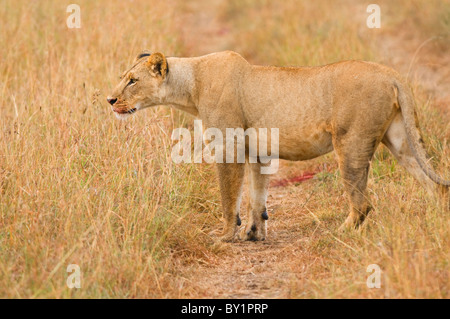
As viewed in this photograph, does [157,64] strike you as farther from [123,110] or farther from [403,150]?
[403,150]

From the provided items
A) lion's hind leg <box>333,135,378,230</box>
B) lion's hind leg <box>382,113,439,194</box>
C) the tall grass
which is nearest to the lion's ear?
the tall grass

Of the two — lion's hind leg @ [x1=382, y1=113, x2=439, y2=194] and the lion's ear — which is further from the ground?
the lion's ear

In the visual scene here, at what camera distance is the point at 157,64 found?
613cm

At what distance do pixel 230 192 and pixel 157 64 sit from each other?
128cm

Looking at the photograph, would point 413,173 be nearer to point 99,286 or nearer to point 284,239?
point 284,239

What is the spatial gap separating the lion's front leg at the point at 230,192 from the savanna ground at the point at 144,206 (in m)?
0.20

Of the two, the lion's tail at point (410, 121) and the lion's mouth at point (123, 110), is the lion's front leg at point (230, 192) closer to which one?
the lion's mouth at point (123, 110)

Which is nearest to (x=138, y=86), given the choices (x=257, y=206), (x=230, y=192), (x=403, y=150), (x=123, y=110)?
(x=123, y=110)

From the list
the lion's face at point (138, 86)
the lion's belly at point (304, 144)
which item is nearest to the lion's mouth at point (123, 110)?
the lion's face at point (138, 86)

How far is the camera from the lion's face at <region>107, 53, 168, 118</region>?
612cm

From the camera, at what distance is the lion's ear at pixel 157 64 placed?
608cm

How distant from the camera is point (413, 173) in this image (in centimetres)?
581

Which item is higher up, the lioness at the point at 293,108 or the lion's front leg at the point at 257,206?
the lioness at the point at 293,108

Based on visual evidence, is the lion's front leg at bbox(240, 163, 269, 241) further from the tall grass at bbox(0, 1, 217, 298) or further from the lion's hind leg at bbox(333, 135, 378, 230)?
the lion's hind leg at bbox(333, 135, 378, 230)
